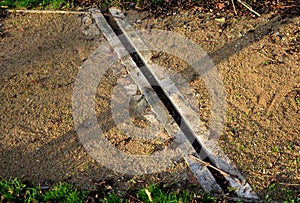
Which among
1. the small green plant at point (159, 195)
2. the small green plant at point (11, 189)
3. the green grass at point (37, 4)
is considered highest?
the green grass at point (37, 4)

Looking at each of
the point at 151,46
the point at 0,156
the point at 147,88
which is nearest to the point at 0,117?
the point at 0,156

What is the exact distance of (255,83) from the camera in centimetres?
410

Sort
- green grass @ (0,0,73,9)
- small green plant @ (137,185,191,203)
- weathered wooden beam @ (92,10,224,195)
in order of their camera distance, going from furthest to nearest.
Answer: green grass @ (0,0,73,9) → weathered wooden beam @ (92,10,224,195) → small green plant @ (137,185,191,203)

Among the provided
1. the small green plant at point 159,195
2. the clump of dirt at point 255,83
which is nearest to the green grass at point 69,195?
the small green plant at point 159,195

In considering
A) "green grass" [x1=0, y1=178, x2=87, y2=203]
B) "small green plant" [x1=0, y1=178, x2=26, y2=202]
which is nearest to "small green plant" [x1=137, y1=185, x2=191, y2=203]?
"green grass" [x1=0, y1=178, x2=87, y2=203]

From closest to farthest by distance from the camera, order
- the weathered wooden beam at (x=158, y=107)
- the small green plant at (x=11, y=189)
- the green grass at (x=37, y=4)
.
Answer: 1. the small green plant at (x=11, y=189)
2. the weathered wooden beam at (x=158, y=107)
3. the green grass at (x=37, y=4)

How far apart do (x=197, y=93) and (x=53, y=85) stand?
132cm

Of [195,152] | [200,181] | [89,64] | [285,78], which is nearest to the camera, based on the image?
[200,181]

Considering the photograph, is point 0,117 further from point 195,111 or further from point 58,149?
point 195,111

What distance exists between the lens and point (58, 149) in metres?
3.62

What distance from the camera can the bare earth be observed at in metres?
3.41

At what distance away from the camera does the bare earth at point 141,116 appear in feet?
11.2

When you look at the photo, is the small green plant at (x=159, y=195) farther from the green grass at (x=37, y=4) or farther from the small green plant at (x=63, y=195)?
the green grass at (x=37, y=4)

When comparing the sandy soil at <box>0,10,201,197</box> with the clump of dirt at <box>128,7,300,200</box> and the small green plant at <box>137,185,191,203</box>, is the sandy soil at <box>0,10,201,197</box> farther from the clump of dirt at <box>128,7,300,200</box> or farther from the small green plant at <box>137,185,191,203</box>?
the clump of dirt at <box>128,7,300,200</box>
